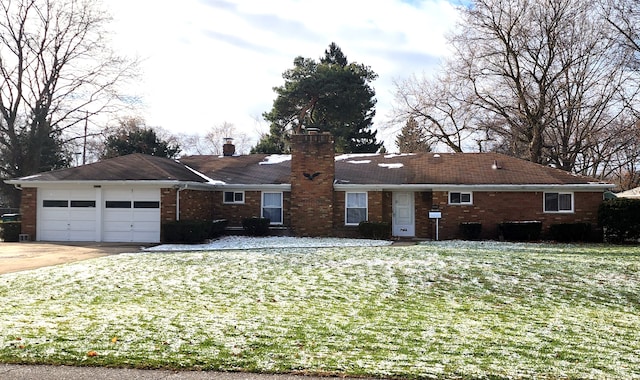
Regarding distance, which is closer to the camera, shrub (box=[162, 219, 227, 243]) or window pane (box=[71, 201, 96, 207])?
shrub (box=[162, 219, 227, 243])

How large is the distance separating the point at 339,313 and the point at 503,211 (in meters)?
14.9

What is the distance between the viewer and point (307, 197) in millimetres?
21875

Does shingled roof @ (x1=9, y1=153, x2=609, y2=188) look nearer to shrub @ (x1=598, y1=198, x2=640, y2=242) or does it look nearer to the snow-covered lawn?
shrub @ (x1=598, y1=198, x2=640, y2=242)

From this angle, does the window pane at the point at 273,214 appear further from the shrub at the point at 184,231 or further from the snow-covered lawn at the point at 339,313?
the snow-covered lawn at the point at 339,313

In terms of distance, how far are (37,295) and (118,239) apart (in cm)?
1081

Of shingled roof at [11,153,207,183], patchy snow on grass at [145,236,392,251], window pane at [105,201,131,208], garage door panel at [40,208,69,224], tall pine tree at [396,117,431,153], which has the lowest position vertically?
patchy snow on grass at [145,236,392,251]

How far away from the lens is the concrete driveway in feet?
46.1

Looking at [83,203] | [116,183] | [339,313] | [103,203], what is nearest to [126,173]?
[116,183]

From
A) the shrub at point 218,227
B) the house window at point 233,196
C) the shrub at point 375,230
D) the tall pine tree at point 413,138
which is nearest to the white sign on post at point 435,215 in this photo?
the shrub at point 375,230

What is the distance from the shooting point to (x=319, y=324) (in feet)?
24.4

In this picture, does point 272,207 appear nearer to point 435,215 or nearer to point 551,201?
point 435,215

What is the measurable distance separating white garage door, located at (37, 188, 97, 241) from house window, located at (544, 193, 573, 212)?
17892 mm

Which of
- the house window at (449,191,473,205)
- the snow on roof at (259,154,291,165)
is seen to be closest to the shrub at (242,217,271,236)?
the snow on roof at (259,154,291,165)

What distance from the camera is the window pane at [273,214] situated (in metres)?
22.8
